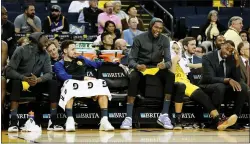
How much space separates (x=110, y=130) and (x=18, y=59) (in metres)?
1.82

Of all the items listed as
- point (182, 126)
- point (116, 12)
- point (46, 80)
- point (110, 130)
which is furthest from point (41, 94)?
point (116, 12)

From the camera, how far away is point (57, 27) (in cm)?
1502

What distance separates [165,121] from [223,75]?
1326 millimetres

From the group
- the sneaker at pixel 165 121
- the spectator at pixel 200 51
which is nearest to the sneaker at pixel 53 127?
the sneaker at pixel 165 121

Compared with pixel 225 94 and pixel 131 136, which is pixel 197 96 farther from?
pixel 131 136

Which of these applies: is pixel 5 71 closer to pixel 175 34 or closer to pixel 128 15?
pixel 128 15

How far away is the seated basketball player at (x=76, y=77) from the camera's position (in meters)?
10.9

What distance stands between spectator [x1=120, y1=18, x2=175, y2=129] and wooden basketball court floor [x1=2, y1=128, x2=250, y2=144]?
13.8 inches

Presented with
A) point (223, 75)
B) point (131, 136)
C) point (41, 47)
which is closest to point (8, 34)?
point (41, 47)

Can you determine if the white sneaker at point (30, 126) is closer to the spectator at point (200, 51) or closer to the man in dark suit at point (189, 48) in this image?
the man in dark suit at point (189, 48)

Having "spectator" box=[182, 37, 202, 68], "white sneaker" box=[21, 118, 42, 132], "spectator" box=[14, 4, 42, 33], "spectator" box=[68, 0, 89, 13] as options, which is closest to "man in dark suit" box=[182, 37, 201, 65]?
"spectator" box=[182, 37, 202, 68]

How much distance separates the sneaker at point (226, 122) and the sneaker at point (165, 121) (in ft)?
2.59

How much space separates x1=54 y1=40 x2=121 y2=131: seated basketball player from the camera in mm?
10945

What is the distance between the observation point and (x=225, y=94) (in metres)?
11.8
